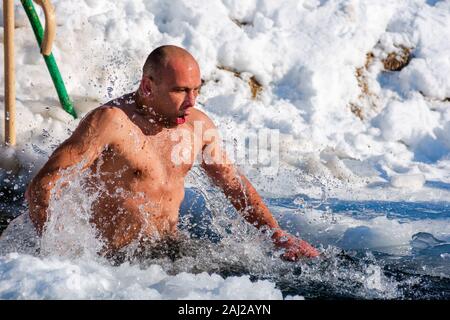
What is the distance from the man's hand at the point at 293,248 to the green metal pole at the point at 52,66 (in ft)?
7.55

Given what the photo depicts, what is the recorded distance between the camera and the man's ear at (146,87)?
3.54m

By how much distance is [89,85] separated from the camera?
600cm

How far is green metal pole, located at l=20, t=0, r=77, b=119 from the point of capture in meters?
5.38

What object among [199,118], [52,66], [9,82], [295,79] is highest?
[295,79]

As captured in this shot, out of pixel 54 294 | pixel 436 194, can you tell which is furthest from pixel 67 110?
pixel 54 294

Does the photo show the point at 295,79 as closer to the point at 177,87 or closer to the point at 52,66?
the point at 52,66

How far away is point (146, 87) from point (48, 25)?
158 centimetres

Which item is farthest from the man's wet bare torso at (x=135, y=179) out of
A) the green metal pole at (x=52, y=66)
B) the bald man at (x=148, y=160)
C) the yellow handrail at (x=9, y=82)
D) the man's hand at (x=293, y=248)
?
the green metal pole at (x=52, y=66)

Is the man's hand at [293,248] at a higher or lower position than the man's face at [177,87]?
lower

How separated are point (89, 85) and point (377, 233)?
264cm

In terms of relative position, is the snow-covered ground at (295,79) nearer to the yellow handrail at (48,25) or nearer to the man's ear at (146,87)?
the yellow handrail at (48,25)

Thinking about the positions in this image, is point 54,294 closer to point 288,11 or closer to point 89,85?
point 89,85

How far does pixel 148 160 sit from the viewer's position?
144 inches

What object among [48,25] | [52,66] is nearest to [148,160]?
[48,25]
